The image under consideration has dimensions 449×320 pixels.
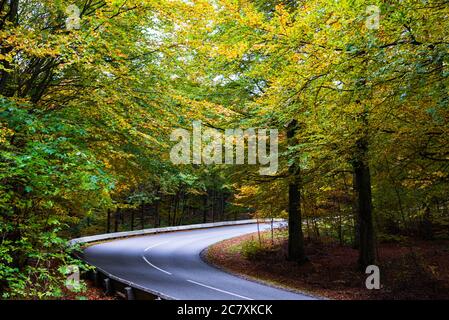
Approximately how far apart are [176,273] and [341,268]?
7742 millimetres

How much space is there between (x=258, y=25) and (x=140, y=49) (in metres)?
4.84

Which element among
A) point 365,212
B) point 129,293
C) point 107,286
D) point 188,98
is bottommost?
point 107,286

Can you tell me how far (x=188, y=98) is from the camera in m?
10.5

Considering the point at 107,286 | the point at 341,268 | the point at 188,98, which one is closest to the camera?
the point at 188,98

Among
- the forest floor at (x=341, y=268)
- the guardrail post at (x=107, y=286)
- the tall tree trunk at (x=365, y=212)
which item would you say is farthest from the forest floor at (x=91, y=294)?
the tall tree trunk at (x=365, y=212)

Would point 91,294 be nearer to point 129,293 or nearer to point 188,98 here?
point 129,293

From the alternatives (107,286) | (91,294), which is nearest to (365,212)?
(107,286)

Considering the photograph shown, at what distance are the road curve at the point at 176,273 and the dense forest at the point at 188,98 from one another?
13.2 feet

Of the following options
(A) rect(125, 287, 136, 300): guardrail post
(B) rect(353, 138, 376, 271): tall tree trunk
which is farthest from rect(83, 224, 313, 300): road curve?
(B) rect(353, 138, 376, 271): tall tree trunk

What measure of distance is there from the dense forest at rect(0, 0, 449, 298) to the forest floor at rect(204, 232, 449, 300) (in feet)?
4.81

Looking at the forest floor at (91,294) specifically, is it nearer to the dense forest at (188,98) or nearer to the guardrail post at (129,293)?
the dense forest at (188,98)

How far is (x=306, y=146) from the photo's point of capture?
35.8 feet

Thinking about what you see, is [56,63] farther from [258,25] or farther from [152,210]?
[152,210]
